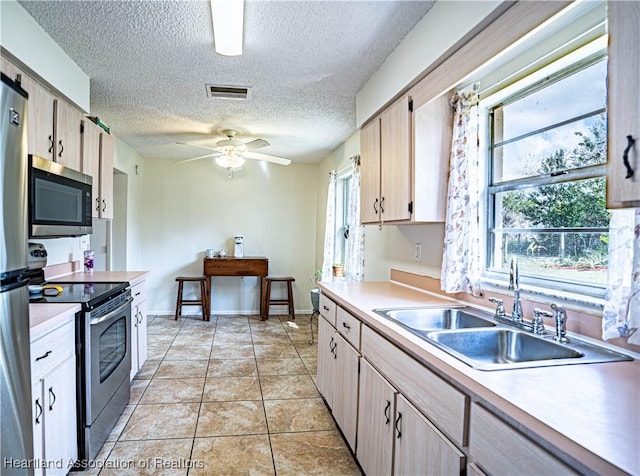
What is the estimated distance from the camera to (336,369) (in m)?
2.43

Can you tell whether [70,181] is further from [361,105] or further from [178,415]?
[361,105]

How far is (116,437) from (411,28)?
298 centimetres

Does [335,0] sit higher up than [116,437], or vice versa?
[335,0]

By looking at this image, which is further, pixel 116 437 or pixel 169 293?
pixel 169 293

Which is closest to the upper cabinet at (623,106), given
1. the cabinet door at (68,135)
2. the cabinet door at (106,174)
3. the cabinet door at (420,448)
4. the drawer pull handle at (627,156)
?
the drawer pull handle at (627,156)

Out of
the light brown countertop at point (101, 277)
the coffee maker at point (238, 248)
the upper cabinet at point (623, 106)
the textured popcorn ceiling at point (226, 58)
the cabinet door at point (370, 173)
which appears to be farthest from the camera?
the coffee maker at point (238, 248)

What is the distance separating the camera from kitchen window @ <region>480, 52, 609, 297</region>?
1.55 meters

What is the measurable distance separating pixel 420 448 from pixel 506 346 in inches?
23.1

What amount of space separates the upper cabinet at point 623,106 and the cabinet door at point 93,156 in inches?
121

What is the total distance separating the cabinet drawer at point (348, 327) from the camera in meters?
2.05

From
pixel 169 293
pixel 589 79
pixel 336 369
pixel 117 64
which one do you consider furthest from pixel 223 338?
pixel 589 79

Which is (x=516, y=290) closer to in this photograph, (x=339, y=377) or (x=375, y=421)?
(x=375, y=421)

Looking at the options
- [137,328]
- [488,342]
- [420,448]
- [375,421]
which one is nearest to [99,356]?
[137,328]

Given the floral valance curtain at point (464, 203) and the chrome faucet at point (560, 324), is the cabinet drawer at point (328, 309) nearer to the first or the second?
the floral valance curtain at point (464, 203)
